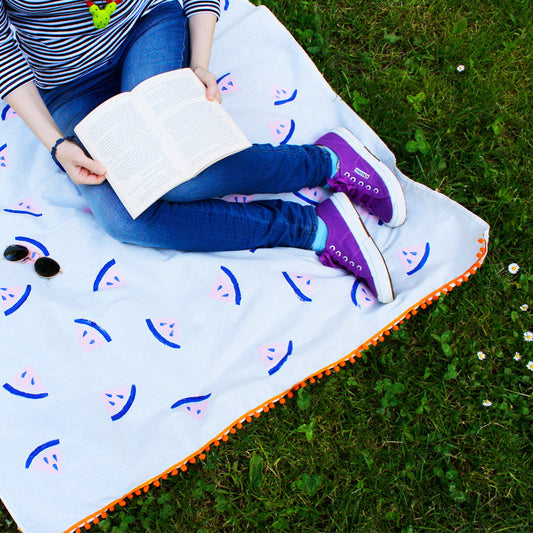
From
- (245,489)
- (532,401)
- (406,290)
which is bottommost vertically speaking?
(532,401)

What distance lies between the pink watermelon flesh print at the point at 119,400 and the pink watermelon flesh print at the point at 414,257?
1107 mm

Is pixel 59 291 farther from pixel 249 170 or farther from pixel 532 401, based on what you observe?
pixel 532 401

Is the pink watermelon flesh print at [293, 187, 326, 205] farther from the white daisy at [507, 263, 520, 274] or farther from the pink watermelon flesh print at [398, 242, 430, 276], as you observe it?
the white daisy at [507, 263, 520, 274]

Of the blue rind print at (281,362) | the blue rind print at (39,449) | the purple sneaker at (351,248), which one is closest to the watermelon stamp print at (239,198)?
the purple sneaker at (351,248)

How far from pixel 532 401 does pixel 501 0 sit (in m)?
1.95

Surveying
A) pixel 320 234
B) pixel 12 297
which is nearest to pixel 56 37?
pixel 12 297

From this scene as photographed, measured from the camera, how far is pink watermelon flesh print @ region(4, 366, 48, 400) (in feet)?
5.36

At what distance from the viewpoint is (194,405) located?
5.48 feet

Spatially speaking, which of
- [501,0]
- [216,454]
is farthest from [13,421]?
[501,0]

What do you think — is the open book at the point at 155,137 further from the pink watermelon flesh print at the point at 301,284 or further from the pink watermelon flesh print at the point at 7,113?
the pink watermelon flesh print at the point at 7,113

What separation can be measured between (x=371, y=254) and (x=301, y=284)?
11.1 inches

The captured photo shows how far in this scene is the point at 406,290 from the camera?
183 cm

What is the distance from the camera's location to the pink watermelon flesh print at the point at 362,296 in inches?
72.1

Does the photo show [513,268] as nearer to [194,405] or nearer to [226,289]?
[226,289]
